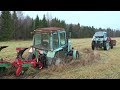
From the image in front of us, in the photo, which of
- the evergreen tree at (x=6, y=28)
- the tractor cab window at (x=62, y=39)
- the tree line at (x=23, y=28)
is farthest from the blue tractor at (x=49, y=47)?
the evergreen tree at (x=6, y=28)

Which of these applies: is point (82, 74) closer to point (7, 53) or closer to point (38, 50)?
point (38, 50)

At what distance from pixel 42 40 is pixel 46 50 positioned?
1.44ft

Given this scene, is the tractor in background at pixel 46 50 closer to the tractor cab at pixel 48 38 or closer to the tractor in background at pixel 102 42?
the tractor cab at pixel 48 38

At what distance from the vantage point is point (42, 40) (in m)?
7.48

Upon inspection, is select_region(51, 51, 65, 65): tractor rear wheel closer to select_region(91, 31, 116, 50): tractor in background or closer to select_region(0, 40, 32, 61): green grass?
select_region(0, 40, 32, 61): green grass

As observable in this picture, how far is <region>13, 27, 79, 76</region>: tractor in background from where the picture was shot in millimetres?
7006

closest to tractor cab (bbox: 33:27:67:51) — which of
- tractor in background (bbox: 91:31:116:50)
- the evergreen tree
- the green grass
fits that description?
the green grass

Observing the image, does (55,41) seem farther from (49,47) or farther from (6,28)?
(6,28)

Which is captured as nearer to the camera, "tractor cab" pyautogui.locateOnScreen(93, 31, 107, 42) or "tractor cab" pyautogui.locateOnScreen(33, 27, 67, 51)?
"tractor cab" pyautogui.locateOnScreen(33, 27, 67, 51)

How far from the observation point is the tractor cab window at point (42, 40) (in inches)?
286

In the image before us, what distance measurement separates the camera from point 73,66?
732 centimetres
